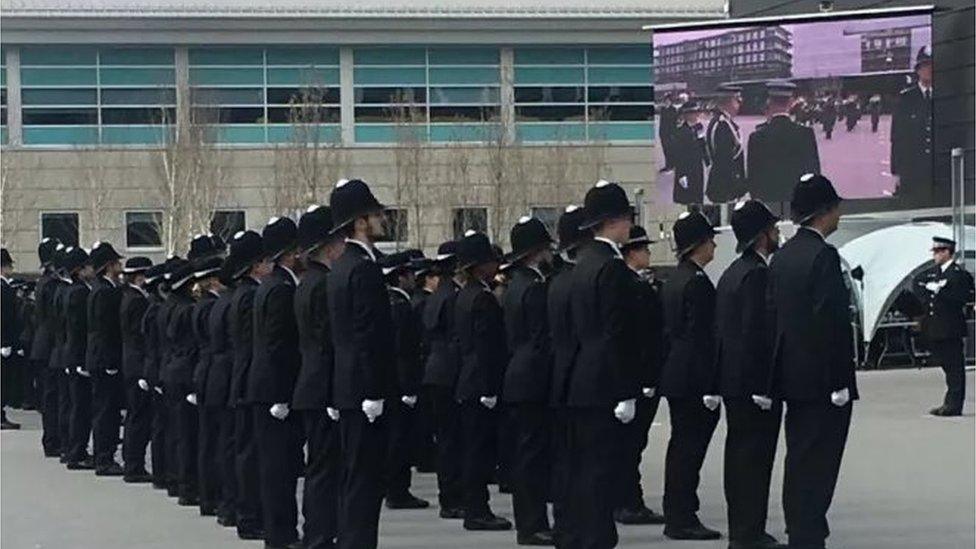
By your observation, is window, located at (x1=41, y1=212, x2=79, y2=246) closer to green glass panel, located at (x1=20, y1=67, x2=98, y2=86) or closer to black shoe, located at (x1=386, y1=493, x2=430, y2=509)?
green glass panel, located at (x1=20, y1=67, x2=98, y2=86)

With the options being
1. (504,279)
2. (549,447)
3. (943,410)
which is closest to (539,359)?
(549,447)

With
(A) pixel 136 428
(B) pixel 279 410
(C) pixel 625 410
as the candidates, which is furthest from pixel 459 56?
(C) pixel 625 410

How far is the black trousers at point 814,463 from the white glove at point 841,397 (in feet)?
0.19

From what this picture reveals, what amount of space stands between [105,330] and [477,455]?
546cm

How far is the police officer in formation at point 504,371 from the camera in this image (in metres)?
10.9

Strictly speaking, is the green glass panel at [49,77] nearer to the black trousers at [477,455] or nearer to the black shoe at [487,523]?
the black trousers at [477,455]

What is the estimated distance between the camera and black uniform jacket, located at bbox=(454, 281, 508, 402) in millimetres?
13555

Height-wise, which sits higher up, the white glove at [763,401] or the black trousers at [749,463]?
the white glove at [763,401]

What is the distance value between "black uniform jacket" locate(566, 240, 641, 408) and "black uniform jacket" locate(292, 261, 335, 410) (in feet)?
4.95

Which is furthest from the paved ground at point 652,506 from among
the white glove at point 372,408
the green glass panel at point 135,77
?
the green glass panel at point 135,77

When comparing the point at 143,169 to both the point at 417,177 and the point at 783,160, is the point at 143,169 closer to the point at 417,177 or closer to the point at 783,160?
the point at 417,177

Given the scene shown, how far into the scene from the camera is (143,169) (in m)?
57.3

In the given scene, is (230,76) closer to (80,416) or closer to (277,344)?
(80,416)

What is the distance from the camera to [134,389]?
1725cm
